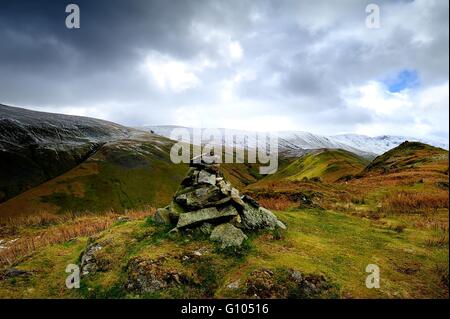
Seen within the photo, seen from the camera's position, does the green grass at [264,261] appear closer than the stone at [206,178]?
Yes

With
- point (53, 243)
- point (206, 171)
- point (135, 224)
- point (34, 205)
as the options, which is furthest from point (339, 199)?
point (34, 205)

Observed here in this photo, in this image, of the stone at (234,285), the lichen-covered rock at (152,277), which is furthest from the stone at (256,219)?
the lichen-covered rock at (152,277)

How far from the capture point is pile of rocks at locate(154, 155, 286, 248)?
17.8 m

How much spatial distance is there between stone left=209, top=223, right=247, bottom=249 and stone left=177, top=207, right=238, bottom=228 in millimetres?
758

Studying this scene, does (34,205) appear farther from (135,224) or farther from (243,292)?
(243,292)

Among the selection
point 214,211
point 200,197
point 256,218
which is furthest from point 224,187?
point 256,218

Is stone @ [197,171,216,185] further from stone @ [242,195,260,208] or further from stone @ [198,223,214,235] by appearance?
stone @ [198,223,214,235]

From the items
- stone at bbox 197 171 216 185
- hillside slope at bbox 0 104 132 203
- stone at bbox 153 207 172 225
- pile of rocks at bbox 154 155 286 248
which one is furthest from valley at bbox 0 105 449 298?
hillside slope at bbox 0 104 132 203

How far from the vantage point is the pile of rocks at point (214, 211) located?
58.5 feet

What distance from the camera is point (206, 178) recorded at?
21500mm

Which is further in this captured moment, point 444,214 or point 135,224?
point 444,214

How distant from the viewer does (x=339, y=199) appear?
33.2 m

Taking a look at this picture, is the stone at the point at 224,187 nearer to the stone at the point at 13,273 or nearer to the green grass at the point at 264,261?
the green grass at the point at 264,261
